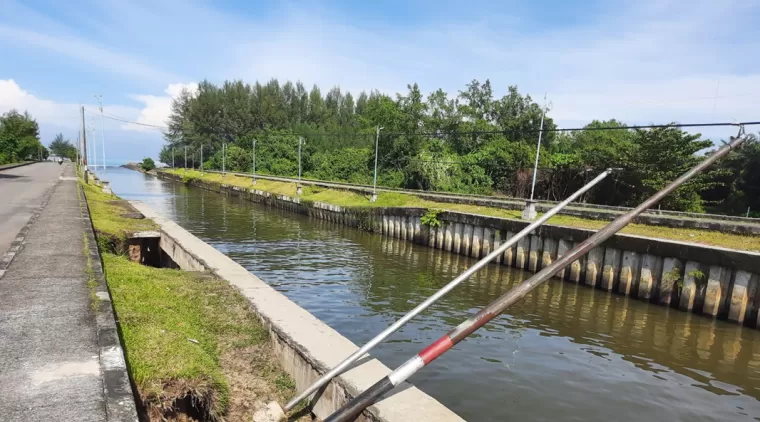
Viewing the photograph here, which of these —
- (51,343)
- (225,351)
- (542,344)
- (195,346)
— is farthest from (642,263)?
(51,343)

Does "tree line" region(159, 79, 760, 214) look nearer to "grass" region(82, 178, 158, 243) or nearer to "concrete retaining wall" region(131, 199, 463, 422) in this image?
"concrete retaining wall" region(131, 199, 463, 422)

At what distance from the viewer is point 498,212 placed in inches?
757

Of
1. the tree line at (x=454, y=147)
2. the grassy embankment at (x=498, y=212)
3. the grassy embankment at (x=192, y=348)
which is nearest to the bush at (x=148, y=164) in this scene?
the tree line at (x=454, y=147)

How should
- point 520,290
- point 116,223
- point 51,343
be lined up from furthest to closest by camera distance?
point 116,223 → point 51,343 → point 520,290

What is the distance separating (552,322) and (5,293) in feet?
34.0

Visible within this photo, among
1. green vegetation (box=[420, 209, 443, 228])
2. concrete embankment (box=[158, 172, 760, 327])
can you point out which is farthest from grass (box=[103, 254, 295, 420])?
green vegetation (box=[420, 209, 443, 228])

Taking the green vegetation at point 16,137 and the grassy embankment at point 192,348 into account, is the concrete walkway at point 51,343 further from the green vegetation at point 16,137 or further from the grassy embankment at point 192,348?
the green vegetation at point 16,137

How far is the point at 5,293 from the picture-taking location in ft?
20.0

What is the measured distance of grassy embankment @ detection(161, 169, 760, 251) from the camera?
40.3 ft

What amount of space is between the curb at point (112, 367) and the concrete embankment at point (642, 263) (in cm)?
1251

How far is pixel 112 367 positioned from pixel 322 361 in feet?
6.83

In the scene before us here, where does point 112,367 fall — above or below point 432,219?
above

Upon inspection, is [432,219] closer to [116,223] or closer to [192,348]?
[116,223]

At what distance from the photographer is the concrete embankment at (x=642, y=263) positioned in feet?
34.8
